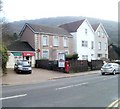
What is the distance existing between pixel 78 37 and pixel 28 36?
41.0ft

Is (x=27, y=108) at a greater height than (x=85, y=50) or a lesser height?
lesser

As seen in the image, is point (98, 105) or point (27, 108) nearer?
point (27, 108)

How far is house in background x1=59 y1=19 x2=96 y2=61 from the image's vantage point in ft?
205

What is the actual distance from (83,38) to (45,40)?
12917 mm

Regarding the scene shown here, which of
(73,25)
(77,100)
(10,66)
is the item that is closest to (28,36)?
(10,66)

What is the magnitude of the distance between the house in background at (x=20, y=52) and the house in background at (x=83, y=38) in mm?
12635

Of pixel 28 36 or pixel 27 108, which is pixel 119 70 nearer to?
pixel 28 36

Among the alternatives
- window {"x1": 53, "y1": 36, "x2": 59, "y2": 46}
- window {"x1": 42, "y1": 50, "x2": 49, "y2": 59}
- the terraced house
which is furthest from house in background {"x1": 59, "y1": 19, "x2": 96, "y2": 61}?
window {"x1": 42, "y1": 50, "x2": 49, "y2": 59}

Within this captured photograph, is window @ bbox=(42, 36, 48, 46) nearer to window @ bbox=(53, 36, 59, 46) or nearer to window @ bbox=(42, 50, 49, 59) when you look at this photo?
window @ bbox=(42, 50, 49, 59)

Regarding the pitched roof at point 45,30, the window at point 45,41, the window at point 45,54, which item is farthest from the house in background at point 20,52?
the pitched roof at point 45,30

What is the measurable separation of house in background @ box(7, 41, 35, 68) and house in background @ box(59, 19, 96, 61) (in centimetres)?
1263

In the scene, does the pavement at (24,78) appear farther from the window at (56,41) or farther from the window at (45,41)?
the window at (56,41)

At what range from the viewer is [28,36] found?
54.5m

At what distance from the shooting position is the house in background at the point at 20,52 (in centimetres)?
4813
